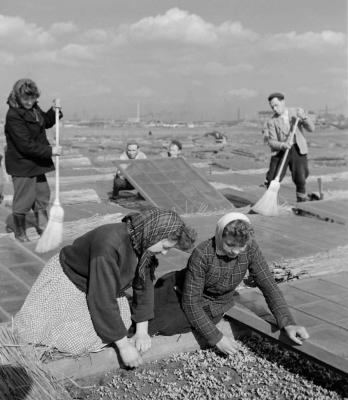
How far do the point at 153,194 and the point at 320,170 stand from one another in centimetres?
595

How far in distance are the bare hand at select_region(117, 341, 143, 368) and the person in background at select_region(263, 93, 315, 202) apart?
438cm

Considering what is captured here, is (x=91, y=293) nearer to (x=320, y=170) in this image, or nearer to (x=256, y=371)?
(x=256, y=371)

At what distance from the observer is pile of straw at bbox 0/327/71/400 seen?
8.72 ft

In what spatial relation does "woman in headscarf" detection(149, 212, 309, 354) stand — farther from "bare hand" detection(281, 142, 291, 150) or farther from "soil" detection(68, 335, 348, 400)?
"bare hand" detection(281, 142, 291, 150)

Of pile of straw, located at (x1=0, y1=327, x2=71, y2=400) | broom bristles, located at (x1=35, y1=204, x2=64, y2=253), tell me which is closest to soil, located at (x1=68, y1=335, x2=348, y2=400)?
pile of straw, located at (x1=0, y1=327, x2=71, y2=400)

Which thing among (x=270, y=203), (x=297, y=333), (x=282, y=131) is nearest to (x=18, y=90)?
(x=270, y=203)

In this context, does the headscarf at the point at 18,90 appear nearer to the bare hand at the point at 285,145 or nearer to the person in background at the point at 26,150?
the person in background at the point at 26,150

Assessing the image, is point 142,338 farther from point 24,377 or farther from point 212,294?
point 24,377

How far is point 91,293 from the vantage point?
289cm

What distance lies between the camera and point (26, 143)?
5172mm

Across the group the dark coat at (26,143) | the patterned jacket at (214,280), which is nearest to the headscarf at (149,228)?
the patterned jacket at (214,280)

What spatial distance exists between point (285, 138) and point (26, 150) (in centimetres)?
320

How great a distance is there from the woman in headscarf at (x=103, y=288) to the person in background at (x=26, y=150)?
7.60ft

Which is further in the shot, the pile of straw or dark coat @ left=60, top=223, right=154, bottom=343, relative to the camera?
dark coat @ left=60, top=223, right=154, bottom=343
